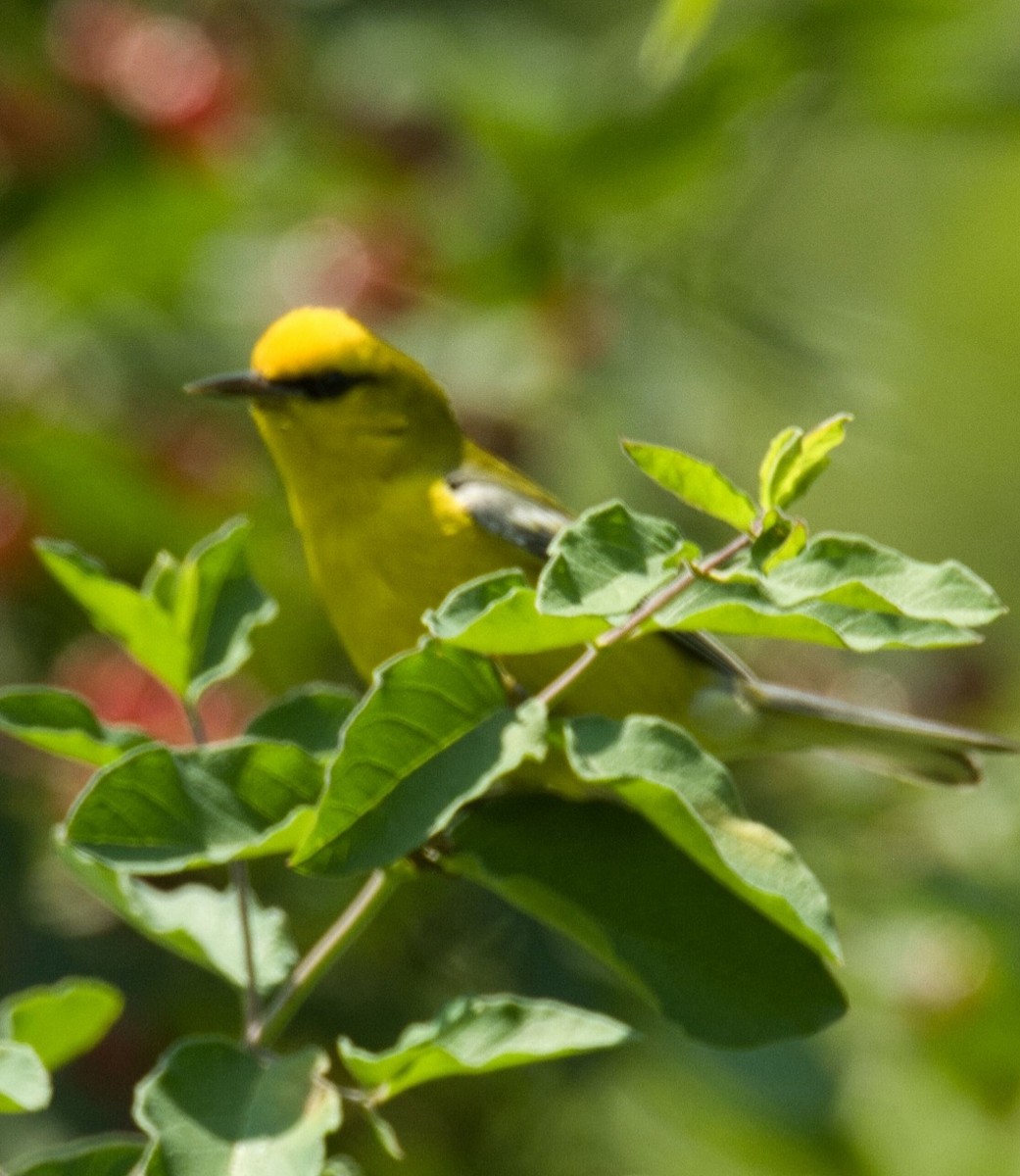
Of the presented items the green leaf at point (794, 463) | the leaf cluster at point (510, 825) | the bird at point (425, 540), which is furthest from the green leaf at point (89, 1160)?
the bird at point (425, 540)

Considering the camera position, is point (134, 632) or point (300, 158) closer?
point (134, 632)

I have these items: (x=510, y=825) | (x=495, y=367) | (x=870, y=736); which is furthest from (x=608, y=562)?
(x=495, y=367)

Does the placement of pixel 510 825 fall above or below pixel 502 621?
below

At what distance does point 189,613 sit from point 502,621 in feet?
1.64

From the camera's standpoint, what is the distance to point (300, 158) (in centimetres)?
413

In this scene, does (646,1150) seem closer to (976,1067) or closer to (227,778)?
(976,1067)

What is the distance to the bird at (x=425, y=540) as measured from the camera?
2637mm

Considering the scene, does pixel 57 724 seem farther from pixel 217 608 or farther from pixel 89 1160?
pixel 89 1160

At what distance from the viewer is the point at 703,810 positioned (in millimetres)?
1552

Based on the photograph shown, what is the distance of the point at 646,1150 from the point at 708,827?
7.61 feet

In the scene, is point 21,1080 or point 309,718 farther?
point 309,718

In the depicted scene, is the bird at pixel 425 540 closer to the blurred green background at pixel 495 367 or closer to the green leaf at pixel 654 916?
the blurred green background at pixel 495 367

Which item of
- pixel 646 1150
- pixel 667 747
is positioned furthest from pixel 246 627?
pixel 646 1150

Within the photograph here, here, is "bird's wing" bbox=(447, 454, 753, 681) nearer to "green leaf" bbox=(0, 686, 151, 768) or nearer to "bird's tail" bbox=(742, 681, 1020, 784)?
"bird's tail" bbox=(742, 681, 1020, 784)
